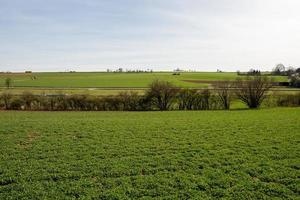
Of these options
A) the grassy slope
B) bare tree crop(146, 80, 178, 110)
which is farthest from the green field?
the grassy slope

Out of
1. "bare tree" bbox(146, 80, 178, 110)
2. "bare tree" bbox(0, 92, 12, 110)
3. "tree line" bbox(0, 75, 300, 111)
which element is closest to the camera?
"bare tree" bbox(0, 92, 12, 110)

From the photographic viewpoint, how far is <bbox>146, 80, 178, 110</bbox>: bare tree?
44250 mm

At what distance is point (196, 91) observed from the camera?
151ft

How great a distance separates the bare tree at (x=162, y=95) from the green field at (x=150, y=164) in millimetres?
27684

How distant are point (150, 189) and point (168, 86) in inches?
1485

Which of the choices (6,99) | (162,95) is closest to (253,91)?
(162,95)

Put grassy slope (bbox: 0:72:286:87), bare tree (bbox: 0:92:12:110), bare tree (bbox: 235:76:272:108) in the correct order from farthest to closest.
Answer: grassy slope (bbox: 0:72:286:87), bare tree (bbox: 235:76:272:108), bare tree (bbox: 0:92:12:110)

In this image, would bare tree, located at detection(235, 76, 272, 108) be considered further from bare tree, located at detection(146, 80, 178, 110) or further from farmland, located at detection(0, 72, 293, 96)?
farmland, located at detection(0, 72, 293, 96)

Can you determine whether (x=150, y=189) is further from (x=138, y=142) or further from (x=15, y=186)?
(x=138, y=142)

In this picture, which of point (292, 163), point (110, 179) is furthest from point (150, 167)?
point (292, 163)

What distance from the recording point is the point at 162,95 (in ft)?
146

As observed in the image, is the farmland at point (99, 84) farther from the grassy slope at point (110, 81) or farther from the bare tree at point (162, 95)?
the bare tree at point (162, 95)

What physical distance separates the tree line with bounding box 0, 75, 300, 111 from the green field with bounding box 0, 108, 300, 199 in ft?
88.3

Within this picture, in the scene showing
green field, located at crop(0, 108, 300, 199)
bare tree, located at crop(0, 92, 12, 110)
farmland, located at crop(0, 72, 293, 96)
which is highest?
farmland, located at crop(0, 72, 293, 96)
